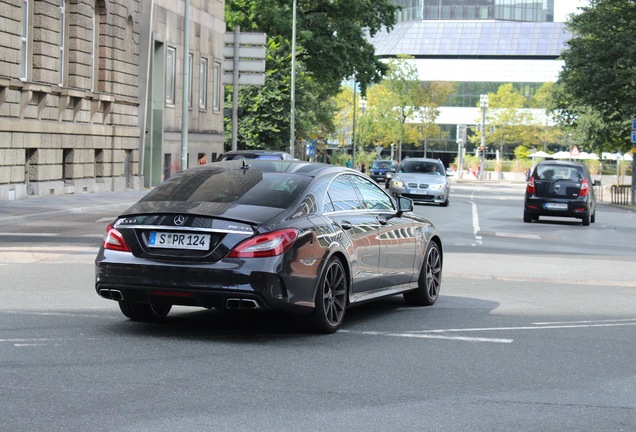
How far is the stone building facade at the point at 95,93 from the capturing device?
3112cm

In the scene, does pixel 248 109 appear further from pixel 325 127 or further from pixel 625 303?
pixel 625 303

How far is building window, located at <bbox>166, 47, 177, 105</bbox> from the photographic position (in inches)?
1855

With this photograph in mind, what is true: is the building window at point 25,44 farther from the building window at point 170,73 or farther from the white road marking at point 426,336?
the white road marking at point 426,336

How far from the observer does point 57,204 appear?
30125mm

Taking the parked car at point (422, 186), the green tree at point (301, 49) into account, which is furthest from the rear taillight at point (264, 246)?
the green tree at point (301, 49)

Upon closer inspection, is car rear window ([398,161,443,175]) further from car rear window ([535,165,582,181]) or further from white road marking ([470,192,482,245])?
car rear window ([535,165,582,181])

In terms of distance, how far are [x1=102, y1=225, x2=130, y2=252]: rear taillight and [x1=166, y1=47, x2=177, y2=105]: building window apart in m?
37.9

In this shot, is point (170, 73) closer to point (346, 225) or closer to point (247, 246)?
point (346, 225)

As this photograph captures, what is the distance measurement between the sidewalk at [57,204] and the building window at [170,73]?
392 inches

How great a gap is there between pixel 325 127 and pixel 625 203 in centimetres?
3393

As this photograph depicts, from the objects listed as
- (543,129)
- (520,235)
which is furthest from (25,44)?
(543,129)

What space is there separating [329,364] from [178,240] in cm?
166

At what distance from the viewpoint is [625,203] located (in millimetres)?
55125

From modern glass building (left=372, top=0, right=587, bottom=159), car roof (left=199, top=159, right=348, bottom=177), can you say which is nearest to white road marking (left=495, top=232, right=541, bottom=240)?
car roof (left=199, top=159, right=348, bottom=177)
